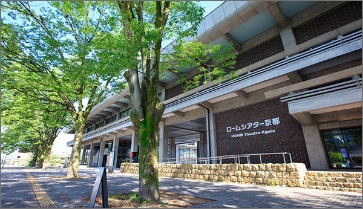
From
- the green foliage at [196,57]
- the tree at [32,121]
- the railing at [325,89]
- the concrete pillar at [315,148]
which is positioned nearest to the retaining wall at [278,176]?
the concrete pillar at [315,148]

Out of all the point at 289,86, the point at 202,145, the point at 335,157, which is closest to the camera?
the point at 335,157

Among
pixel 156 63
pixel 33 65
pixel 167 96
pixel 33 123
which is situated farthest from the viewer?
pixel 33 123

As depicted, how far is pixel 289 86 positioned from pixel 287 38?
3.73 meters

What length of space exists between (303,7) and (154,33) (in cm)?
1098

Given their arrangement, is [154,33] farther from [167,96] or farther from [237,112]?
[167,96]

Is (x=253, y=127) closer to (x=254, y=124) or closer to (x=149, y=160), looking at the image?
(x=254, y=124)

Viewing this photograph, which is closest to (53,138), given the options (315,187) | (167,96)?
(167,96)

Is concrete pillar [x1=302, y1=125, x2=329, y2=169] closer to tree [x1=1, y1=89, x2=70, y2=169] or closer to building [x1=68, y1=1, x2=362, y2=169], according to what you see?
building [x1=68, y1=1, x2=362, y2=169]

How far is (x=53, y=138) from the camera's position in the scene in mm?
27516

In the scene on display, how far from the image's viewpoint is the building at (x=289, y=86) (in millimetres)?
9258

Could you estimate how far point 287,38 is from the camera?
A: 468 inches

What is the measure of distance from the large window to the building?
38 mm

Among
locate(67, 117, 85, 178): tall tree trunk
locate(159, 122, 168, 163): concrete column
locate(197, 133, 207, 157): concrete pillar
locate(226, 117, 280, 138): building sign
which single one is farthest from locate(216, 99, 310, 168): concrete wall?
locate(67, 117, 85, 178): tall tree trunk

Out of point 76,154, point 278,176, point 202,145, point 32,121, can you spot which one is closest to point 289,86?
point 278,176
